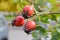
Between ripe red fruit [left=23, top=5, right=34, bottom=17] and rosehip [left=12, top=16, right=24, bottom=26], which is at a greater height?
ripe red fruit [left=23, top=5, right=34, bottom=17]

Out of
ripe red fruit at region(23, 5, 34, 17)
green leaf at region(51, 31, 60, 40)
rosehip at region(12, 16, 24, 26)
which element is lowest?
green leaf at region(51, 31, 60, 40)

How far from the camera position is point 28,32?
51 cm

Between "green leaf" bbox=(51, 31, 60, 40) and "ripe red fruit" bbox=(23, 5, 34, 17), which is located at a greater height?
"ripe red fruit" bbox=(23, 5, 34, 17)

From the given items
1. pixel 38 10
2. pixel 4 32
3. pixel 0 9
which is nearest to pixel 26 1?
pixel 38 10

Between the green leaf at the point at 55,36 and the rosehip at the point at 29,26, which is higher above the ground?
the rosehip at the point at 29,26

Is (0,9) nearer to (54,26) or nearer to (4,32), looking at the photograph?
(4,32)

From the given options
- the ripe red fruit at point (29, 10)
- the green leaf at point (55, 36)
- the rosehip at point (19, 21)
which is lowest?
the green leaf at point (55, 36)

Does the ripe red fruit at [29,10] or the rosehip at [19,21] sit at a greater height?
the ripe red fruit at [29,10]

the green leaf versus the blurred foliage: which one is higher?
the blurred foliage

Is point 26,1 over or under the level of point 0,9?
over

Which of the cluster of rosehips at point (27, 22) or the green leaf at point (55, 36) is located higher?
the cluster of rosehips at point (27, 22)

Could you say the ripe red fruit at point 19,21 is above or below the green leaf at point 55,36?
above

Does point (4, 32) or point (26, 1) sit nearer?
point (26, 1)

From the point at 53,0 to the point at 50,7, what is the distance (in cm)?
2
